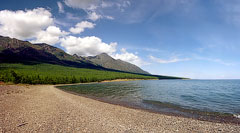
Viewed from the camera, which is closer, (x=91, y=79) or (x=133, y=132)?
(x=133, y=132)

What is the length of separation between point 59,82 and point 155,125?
11727 cm

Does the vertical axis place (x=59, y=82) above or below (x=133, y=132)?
below

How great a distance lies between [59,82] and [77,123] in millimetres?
113296

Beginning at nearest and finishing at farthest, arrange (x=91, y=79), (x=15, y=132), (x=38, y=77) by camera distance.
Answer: (x=15, y=132) < (x=38, y=77) < (x=91, y=79)

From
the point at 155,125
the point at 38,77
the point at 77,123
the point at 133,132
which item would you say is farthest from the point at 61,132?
the point at 38,77

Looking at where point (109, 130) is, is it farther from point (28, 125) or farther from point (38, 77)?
point (38, 77)

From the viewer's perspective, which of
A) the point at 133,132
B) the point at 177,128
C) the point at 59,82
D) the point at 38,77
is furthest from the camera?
the point at 59,82

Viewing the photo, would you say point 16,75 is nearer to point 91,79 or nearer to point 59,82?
point 59,82

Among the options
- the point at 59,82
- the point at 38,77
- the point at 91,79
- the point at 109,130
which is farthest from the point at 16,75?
the point at 109,130

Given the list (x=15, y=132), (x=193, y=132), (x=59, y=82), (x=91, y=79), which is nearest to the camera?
(x=15, y=132)

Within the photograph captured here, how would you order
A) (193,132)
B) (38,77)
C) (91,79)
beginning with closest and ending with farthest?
(193,132) < (38,77) < (91,79)

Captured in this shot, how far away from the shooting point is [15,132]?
1070 cm

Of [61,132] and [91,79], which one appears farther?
[91,79]

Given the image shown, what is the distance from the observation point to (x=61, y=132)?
1112cm
